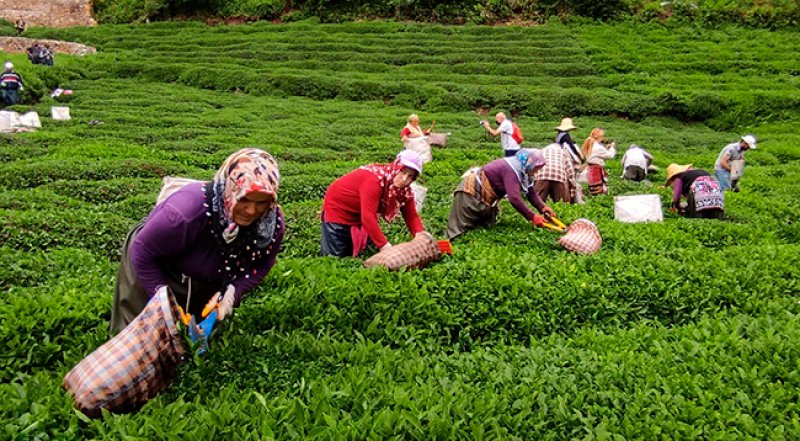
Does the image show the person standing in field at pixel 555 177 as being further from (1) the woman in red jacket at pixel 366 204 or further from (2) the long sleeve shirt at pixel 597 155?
(1) the woman in red jacket at pixel 366 204

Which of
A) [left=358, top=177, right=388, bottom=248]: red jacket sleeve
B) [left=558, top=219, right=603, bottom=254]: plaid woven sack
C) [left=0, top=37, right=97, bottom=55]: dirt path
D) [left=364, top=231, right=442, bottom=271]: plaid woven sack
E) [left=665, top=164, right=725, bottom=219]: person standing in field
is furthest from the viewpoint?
[left=0, top=37, right=97, bottom=55]: dirt path

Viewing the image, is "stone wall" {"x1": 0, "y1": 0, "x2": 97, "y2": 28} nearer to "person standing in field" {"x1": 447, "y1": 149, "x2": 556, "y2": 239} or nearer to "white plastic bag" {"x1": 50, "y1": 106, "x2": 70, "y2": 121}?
"white plastic bag" {"x1": 50, "y1": 106, "x2": 70, "y2": 121}

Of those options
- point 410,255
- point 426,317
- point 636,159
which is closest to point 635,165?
point 636,159

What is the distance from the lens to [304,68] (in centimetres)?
2695

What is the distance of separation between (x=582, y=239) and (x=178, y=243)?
458cm

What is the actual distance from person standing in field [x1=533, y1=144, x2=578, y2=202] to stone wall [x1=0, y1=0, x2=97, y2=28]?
39.7m

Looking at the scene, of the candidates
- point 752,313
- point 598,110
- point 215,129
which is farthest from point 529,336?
point 598,110

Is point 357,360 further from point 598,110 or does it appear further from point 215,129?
point 598,110

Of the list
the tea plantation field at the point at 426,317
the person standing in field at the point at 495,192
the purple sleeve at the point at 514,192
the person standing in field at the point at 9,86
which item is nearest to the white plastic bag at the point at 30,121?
the tea plantation field at the point at 426,317

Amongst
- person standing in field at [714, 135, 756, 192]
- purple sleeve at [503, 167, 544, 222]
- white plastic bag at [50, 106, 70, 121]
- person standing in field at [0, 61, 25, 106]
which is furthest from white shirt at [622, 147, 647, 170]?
person standing in field at [0, 61, 25, 106]

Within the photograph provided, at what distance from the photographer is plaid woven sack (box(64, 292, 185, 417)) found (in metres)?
2.79

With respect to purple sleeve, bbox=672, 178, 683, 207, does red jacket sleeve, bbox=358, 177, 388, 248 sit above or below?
above

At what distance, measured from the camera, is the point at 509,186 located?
6379 mm

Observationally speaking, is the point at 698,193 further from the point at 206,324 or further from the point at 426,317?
the point at 206,324
